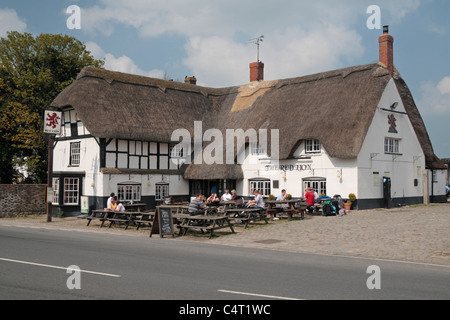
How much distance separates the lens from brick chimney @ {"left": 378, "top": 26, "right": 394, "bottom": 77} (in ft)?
95.3

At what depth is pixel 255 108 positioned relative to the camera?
1250 inches

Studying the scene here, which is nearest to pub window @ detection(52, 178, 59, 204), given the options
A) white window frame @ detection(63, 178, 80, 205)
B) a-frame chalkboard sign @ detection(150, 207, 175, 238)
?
white window frame @ detection(63, 178, 80, 205)

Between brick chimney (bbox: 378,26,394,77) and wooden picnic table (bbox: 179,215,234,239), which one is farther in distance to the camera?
brick chimney (bbox: 378,26,394,77)

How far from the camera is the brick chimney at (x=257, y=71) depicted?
122 ft

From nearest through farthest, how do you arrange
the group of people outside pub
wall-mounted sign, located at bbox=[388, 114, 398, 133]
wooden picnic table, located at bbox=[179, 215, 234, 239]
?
wooden picnic table, located at bbox=[179, 215, 234, 239] < the group of people outside pub < wall-mounted sign, located at bbox=[388, 114, 398, 133]

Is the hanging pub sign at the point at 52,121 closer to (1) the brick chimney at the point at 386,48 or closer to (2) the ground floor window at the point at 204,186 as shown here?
(2) the ground floor window at the point at 204,186

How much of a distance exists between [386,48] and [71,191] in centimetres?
2185

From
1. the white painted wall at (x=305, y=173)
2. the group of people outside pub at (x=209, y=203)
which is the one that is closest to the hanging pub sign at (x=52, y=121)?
the group of people outside pub at (x=209, y=203)

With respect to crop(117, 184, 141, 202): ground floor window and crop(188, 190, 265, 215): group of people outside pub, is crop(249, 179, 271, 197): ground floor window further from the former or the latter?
crop(117, 184, 141, 202): ground floor window

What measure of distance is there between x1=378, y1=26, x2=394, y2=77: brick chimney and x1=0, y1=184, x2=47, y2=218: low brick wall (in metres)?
23.4

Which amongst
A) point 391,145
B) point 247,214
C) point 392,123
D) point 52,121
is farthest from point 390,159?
point 52,121

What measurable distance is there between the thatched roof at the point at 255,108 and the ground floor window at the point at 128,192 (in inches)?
119
